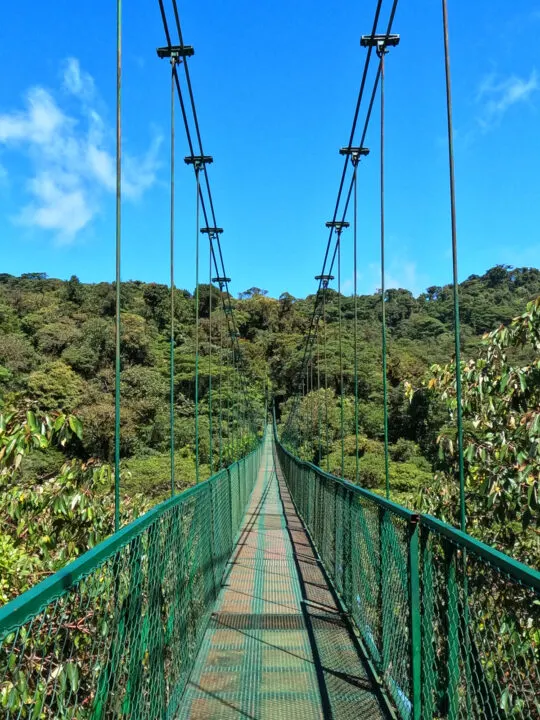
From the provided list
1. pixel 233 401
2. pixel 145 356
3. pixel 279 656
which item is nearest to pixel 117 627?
pixel 279 656

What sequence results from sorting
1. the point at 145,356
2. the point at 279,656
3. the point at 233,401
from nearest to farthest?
the point at 279,656 → the point at 233,401 → the point at 145,356

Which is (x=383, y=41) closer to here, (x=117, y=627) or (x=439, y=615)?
(x=439, y=615)

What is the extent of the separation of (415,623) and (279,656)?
1038mm

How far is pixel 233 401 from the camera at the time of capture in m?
22.2

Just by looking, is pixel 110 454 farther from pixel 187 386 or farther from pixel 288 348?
pixel 288 348

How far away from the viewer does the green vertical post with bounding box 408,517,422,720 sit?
1.71m

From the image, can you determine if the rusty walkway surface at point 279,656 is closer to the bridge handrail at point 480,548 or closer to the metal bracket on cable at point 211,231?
the bridge handrail at point 480,548

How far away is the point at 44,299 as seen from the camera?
32000 mm

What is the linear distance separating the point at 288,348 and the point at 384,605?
1627 inches

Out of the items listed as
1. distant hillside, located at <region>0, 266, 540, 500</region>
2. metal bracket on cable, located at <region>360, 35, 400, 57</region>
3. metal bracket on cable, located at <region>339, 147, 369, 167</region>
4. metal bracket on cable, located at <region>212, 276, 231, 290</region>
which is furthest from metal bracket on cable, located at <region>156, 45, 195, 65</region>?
distant hillside, located at <region>0, 266, 540, 500</region>

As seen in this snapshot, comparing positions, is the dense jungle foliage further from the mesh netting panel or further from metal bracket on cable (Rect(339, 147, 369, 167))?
metal bracket on cable (Rect(339, 147, 369, 167))

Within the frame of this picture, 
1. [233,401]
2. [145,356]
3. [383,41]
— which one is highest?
[383,41]

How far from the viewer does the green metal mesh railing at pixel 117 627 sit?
98 centimetres

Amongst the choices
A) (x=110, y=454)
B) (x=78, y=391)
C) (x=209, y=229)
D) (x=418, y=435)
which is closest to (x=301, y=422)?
(x=418, y=435)
